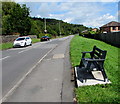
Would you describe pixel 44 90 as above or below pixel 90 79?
below

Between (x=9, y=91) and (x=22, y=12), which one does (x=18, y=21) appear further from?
(x=9, y=91)

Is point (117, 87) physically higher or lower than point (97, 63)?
lower

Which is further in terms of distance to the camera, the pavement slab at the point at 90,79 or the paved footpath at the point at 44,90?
the pavement slab at the point at 90,79

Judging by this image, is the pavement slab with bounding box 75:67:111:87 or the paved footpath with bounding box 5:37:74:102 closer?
the paved footpath with bounding box 5:37:74:102

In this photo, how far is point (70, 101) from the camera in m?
4.46

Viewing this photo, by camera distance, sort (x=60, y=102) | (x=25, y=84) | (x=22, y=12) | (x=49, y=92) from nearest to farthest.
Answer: (x=60, y=102) < (x=49, y=92) < (x=25, y=84) < (x=22, y=12)

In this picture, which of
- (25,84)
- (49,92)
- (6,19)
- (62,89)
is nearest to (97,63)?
(62,89)

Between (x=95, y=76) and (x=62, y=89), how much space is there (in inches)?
55.3

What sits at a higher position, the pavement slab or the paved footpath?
the pavement slab

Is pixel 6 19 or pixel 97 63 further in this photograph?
pixel 6 19

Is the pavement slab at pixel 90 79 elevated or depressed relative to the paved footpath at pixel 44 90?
elevated

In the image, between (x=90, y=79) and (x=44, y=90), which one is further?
(x=90, y=79)

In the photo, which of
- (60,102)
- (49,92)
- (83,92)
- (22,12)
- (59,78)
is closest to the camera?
(60,102)

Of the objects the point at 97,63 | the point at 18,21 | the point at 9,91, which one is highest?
the point at 18,21
